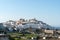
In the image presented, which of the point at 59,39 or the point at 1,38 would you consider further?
the point at 59,39

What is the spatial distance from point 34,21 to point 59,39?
37563mm

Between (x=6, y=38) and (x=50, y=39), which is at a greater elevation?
(x=6, y=38)

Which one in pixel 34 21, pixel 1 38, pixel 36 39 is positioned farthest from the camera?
pixel 34 21

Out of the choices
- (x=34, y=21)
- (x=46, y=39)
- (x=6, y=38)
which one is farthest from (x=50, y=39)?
(x=34, y=21)

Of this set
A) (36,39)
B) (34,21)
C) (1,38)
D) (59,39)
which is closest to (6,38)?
(1,38)

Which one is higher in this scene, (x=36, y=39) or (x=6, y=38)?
(x=6, y=38)

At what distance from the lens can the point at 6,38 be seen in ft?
39.9

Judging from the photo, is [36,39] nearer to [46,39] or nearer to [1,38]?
[46,39]

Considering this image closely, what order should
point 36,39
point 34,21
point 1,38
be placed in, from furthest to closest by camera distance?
point 34,21 → point 36,39 → point 1,38

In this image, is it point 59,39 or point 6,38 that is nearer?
point 6,38

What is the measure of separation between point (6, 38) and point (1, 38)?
0.39m

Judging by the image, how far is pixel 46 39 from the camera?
1995 cm

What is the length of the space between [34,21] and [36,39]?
126ft

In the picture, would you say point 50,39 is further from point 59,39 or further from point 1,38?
point 1,38
